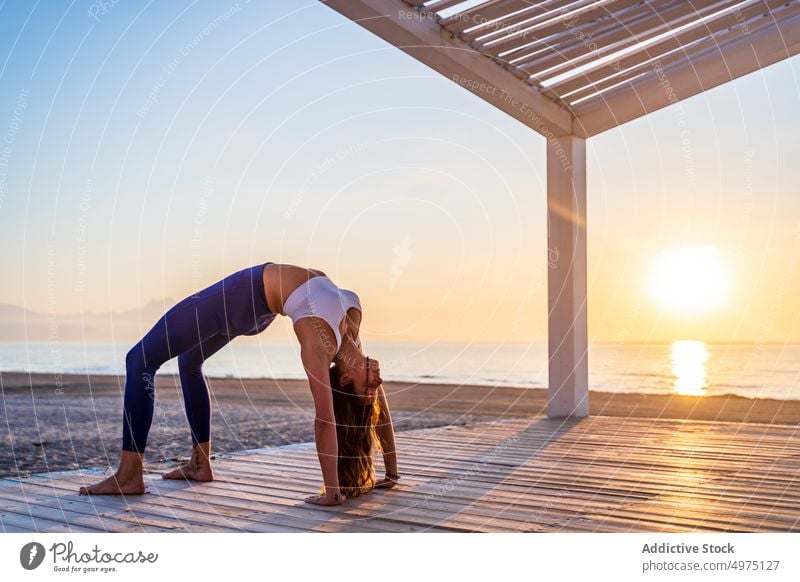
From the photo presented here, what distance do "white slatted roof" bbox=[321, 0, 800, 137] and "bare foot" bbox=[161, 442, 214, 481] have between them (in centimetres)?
251

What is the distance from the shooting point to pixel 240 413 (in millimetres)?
11617

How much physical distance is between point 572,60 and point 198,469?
411 centimetres

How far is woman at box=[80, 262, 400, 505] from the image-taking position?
3.74m

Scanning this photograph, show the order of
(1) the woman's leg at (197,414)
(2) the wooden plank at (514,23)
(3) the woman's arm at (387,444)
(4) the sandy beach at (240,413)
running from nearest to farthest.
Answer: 1. (3) the woman's arm at (387,444)
2. (1) the woman's leg at (197,414)
3. (2) the wooden plank at (514,23)
4. (4) the sandy beach at (240,413)

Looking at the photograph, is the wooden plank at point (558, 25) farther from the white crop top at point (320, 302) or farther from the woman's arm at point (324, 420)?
the woman's arm at point (324, 420)

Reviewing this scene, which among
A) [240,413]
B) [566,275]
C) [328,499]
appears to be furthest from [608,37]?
[240,413]

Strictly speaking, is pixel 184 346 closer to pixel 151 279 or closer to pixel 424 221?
pixel 151 279

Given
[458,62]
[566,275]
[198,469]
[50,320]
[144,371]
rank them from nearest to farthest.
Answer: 1. [50,320]
2. [144,371]
3. [198,469]
4. [458,62]
5. [566,275]

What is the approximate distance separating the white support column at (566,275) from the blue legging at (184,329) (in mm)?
4007

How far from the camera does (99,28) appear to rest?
17.0ft

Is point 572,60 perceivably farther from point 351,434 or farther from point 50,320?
point 50,320

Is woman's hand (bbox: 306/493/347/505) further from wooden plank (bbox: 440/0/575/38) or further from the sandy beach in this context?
wooden plank (bbox: 440/0/575/38)

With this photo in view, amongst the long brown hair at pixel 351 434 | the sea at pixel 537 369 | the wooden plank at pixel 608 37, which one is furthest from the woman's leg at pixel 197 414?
the sea at pixel 537 369

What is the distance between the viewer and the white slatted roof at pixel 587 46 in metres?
5.39
